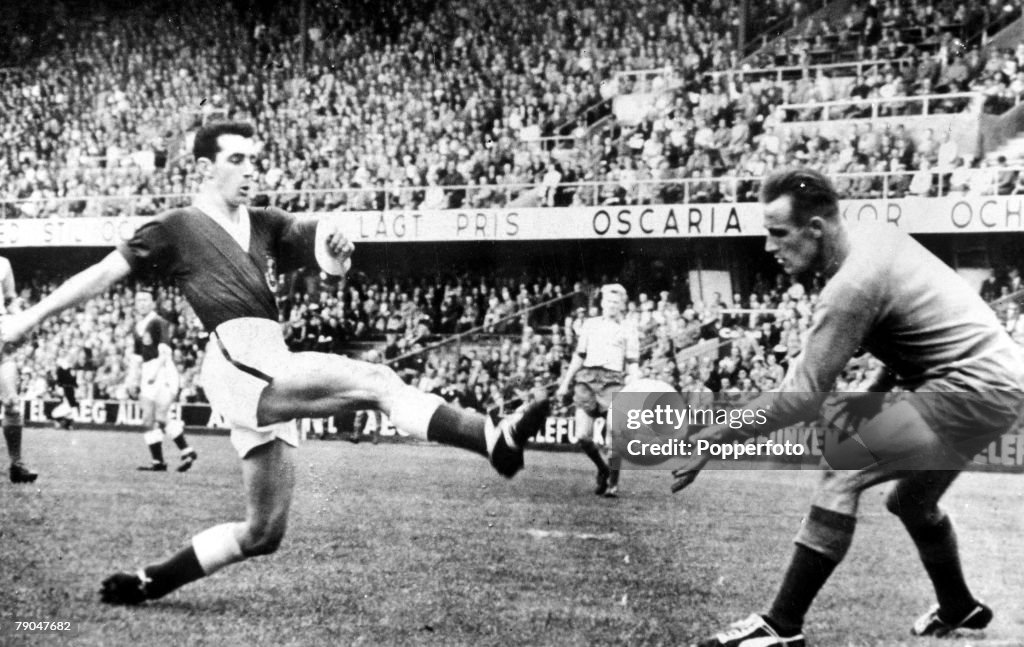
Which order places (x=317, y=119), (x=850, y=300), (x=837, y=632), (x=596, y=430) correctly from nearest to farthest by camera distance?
(x=850, y=300) → (x=837, y=632) → (x=317, y=119) → (x=596, y=430)

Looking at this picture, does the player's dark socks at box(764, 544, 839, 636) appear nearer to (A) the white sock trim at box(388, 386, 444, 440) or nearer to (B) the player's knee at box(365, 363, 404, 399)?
(A) the white sock trim at box(388, 386, 444, 440)

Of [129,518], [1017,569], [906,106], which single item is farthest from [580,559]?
→ [906,106]

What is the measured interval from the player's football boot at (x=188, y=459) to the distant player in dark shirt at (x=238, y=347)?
9.58 ft

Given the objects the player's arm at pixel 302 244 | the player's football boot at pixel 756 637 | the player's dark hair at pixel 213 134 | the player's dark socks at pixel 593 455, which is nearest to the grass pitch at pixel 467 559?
the player's dark socks at pixel 593 455

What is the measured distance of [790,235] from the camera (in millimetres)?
2633

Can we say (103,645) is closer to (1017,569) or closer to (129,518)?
(129,518)

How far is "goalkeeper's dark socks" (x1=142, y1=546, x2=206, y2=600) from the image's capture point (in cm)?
301

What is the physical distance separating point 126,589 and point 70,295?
0.89 meters

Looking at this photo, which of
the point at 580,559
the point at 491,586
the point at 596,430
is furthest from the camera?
the point at 596,430

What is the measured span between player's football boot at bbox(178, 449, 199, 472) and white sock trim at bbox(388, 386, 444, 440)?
11.8 ft

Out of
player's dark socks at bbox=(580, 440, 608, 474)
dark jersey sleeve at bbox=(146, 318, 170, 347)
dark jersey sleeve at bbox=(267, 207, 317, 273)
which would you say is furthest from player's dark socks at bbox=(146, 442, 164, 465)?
dark jersey sleeve at bbox=(267, 207, 317, 273)

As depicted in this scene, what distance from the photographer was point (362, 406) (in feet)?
9.27

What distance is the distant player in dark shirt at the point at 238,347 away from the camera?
2.92m

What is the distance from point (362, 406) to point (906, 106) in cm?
273
